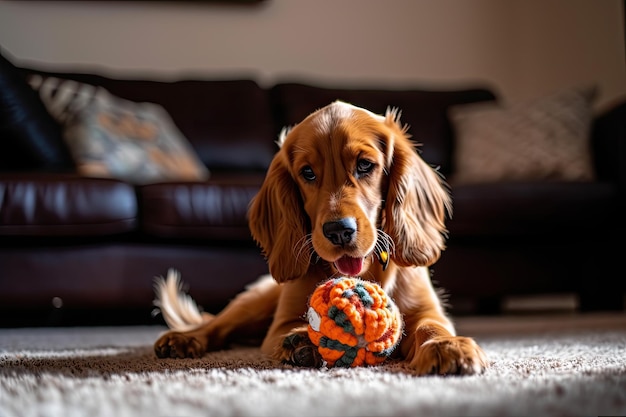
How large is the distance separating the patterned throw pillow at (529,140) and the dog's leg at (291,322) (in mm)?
1432

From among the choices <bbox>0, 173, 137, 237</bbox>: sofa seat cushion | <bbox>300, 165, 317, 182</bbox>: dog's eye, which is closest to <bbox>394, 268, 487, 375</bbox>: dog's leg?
<bbox>300, 165, 317, 182</bbox>: dog's eye

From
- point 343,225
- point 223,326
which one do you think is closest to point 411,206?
point 343,225

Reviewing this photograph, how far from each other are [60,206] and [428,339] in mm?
1375

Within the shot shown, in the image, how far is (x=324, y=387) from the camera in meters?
0.93

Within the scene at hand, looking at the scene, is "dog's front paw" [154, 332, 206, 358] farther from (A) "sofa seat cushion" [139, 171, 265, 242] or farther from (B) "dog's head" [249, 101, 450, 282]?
(A) "sofa seat cushion" [139, 171, 265, 242]

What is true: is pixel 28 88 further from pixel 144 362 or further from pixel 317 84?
pixel 144 362

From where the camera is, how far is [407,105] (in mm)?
3301

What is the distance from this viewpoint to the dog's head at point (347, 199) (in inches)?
51.3

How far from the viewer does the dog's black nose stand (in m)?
1.25

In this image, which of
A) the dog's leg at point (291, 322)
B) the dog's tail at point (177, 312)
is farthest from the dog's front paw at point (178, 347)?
the dog's tail at point (177, 312)

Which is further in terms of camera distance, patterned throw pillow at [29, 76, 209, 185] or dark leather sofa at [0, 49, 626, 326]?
patterned throw pillow at [29, 76, 209, 185]

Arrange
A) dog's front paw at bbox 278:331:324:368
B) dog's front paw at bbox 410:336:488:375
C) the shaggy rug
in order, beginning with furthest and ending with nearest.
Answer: dog's front paw at bbox 278:331:324:368
dog's front paw at bbox 410:336:488:375
the shaggy rug

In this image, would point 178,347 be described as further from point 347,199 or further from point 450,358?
point 450,358

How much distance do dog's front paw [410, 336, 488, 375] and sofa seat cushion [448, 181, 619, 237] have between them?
127 centimetres
